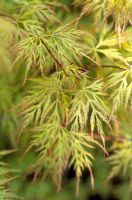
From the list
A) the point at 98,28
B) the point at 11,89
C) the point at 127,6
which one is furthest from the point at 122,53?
the point at 11,89

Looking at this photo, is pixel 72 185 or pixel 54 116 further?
pixel 72 185

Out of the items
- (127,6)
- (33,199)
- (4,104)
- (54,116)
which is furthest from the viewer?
(33,199)

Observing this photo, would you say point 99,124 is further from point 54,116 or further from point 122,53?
point 122,53

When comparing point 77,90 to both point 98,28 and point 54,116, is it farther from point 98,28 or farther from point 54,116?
point 98,28

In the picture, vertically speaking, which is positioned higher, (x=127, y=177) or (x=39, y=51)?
(x=39, y=51)

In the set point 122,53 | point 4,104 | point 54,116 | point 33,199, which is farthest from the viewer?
point 33,199

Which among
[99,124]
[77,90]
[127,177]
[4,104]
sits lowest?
[127,177]

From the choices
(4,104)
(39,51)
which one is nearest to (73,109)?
(39,51)

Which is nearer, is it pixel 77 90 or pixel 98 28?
pixel 77 90

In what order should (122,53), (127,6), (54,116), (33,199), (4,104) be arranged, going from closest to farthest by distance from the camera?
(127,6)
(54,116)
(122,53)
(4,104)
(33,199)
